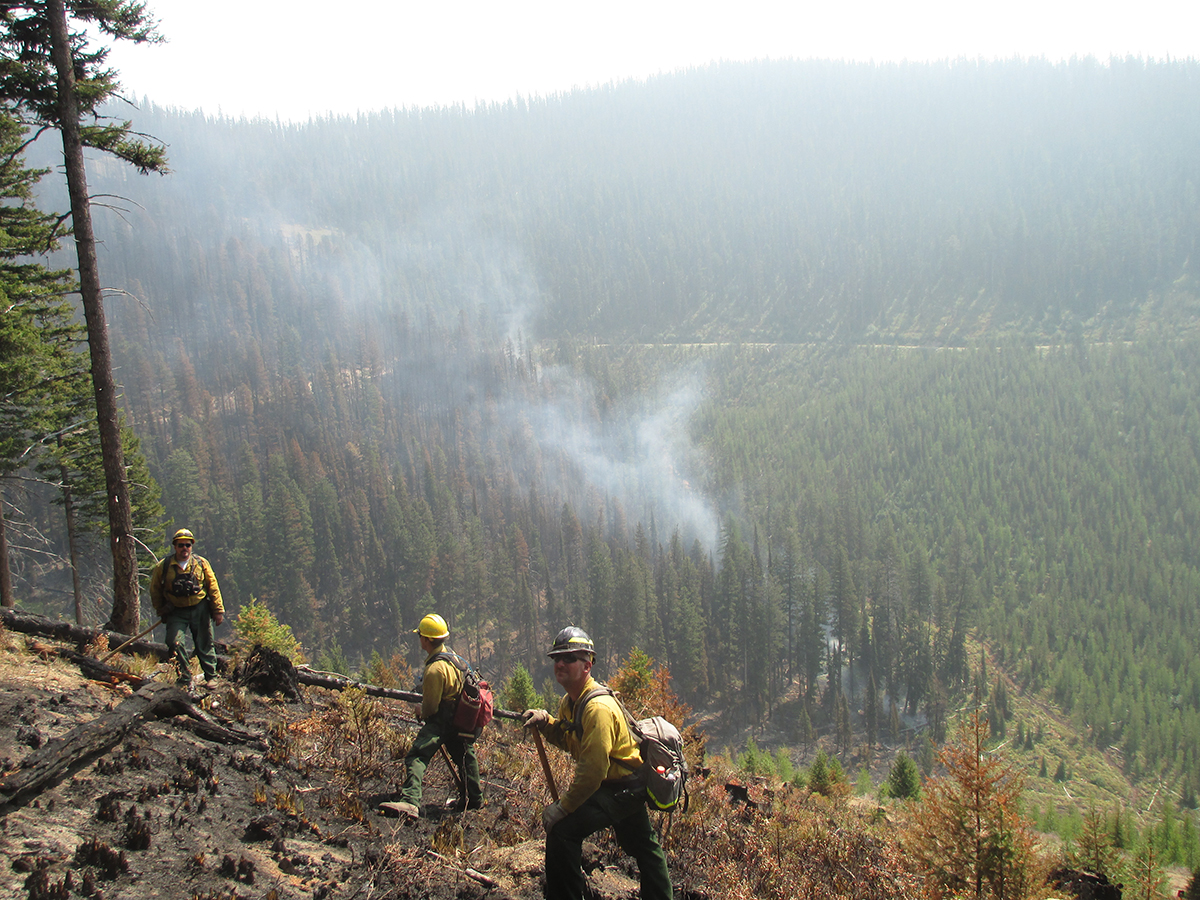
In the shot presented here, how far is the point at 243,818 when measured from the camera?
251 inches

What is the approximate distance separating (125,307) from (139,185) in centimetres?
9040

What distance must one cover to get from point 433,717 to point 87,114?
1168 centimetres

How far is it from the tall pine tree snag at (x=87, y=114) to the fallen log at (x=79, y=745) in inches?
194

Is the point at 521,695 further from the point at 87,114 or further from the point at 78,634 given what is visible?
the point at 87,114

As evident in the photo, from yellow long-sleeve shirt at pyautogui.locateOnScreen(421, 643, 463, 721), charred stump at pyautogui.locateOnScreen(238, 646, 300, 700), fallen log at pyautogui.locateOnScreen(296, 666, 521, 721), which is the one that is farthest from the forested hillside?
yellow long-sleeve shirt at pyautogui.locateOnScreen(421, 643, 463, 721)

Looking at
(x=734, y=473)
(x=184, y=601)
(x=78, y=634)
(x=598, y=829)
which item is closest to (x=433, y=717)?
(x=598, y=829)

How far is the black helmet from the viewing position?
4992 mm

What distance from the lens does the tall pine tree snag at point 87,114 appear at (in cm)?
1051

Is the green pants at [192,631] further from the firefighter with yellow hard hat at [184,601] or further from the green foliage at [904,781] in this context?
the green foliage at [904,781]

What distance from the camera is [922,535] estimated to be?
337 feet

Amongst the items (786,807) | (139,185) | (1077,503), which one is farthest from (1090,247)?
(139,185)

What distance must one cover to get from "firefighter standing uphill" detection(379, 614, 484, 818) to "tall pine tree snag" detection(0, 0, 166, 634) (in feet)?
23.9

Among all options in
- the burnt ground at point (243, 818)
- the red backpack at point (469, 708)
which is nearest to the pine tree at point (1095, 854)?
the burnt ground at point (243, 818)

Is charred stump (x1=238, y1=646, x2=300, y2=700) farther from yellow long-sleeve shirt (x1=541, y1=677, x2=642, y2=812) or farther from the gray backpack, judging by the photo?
the gray backpack
